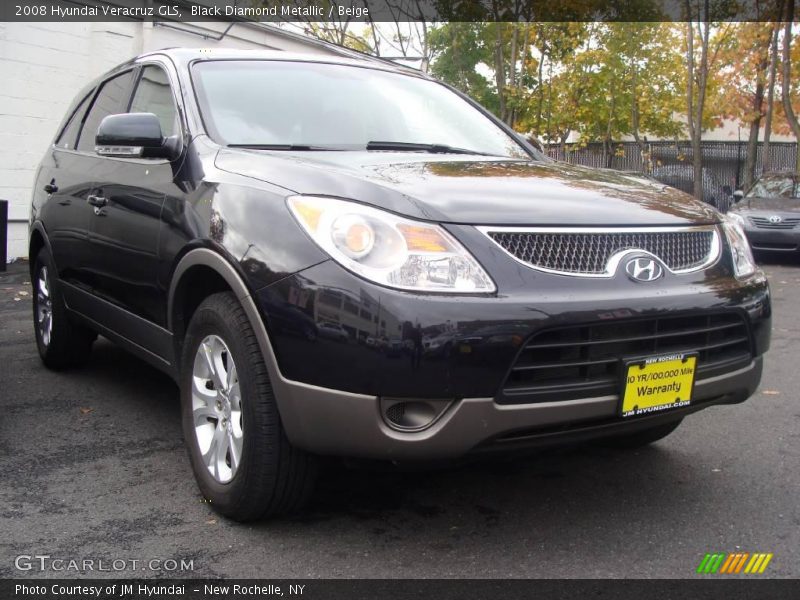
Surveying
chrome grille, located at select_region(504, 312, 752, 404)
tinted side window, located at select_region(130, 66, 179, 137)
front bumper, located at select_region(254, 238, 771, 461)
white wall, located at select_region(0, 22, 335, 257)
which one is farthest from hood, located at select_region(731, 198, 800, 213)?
front bumper, located at select_region(254, 238, 771, 461)

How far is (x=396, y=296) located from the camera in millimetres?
2492

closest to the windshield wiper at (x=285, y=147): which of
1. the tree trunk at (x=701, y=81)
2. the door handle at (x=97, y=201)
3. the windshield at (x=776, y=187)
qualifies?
the door handle at (x=97, y=201)

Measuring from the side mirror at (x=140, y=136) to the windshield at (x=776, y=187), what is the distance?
41.6 feet

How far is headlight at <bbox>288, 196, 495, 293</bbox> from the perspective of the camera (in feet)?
8.36

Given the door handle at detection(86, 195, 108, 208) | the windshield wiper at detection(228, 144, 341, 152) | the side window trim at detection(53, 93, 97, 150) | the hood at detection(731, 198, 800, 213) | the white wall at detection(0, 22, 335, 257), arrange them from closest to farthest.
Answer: the windshield wiper at detection(228, 144, 341, 152) → the door handle at detection(86, 195, 108, 208) → the side window trim at detection(53, 93, 97, 150) → the white wall at detection(0, 22, 335, 257) → the hood at detection(731, 198, 800, 213)

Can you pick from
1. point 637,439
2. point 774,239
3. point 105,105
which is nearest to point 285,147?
point 105,105

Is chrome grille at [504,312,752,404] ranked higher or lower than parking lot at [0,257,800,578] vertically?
higher

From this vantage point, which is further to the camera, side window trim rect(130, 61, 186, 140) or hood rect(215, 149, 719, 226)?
side window trim rect(130, 61, 186, 140)

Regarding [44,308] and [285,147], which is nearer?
[285,147]

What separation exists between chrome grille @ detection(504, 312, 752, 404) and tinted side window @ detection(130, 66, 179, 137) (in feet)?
6.21

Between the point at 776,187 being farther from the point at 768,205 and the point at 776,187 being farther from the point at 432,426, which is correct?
the point at 432,426

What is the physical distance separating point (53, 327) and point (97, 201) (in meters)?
1.21

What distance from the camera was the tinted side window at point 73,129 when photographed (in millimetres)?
5047

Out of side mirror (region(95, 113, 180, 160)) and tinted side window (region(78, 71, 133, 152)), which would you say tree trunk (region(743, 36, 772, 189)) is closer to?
tinted side window (region(78, 71, 133, 152))
